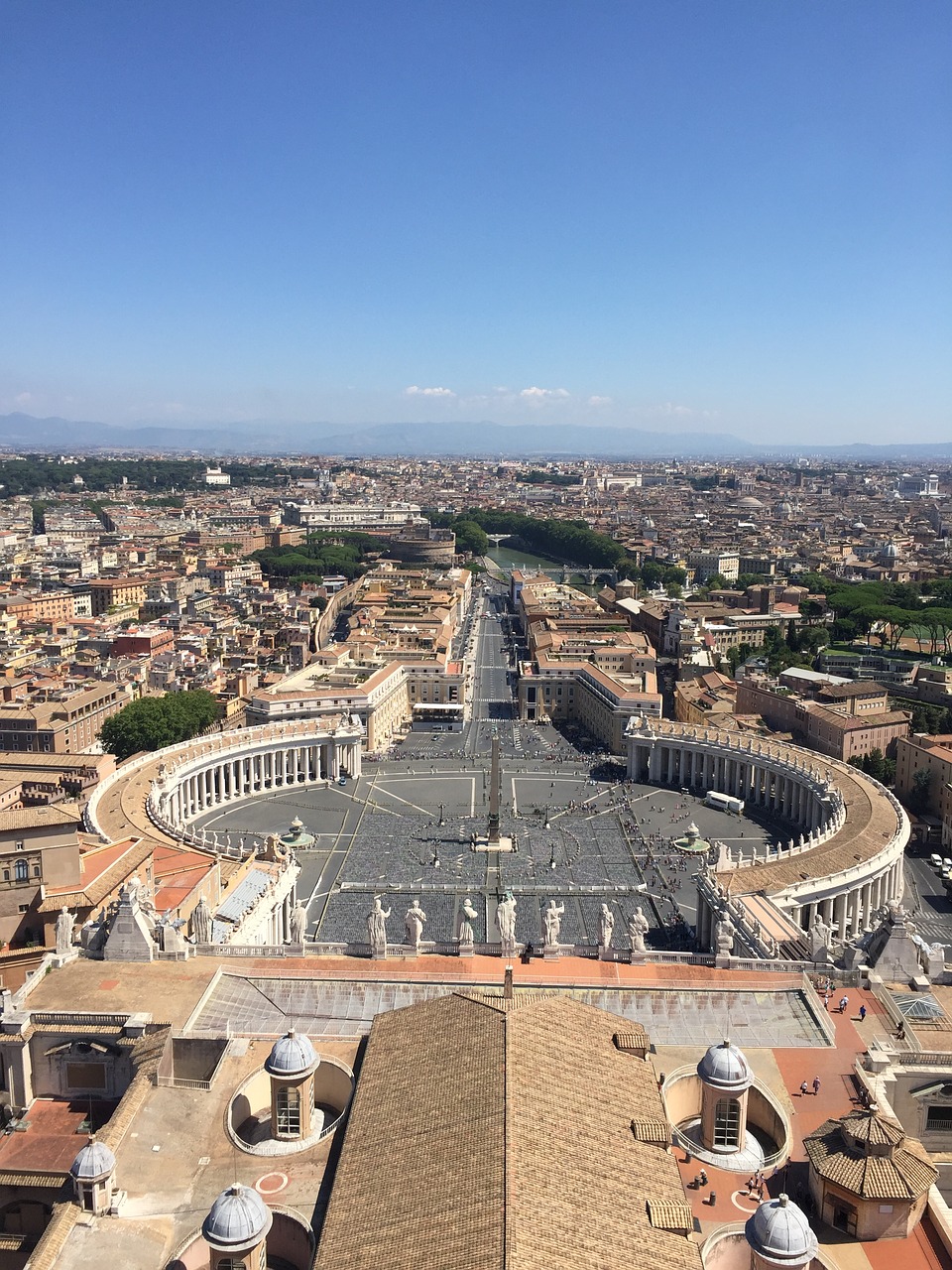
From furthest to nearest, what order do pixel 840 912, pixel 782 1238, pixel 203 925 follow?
pixel 840 912 < pixel 203 925 < pixel 782 1238

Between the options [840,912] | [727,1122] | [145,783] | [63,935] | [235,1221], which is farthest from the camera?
[145,783]

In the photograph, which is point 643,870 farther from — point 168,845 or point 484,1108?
point 484,1108

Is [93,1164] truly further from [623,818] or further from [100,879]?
[623,818]

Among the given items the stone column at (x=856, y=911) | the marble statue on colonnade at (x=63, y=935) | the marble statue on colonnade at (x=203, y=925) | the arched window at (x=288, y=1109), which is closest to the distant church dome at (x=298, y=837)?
the marble statue on colonnade at (x=203, y=925)

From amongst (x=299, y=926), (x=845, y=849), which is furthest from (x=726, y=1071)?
(x=845, y=849)

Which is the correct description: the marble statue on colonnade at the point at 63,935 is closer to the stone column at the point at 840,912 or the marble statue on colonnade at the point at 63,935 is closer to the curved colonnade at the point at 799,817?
the curved colonnade at the point at 799,817

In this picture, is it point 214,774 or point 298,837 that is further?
point 214,774

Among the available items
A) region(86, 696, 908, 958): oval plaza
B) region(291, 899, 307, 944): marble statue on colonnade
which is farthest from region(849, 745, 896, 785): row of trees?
region(291, 899, 307, 944): marble statue on colonnade
